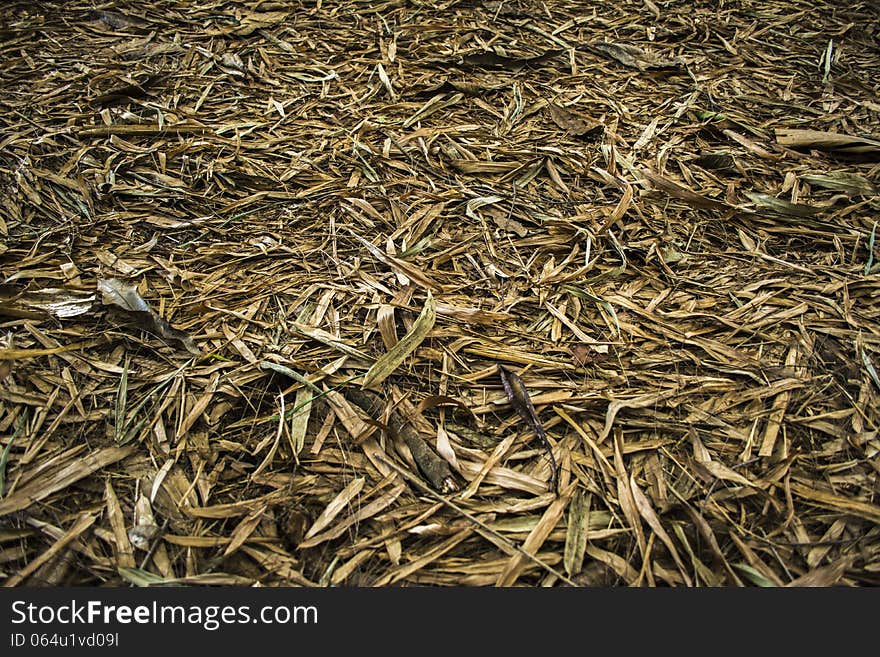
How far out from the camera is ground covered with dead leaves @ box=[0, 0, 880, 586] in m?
1.27

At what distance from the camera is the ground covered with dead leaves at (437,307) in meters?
1.27

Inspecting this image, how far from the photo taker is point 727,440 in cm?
141

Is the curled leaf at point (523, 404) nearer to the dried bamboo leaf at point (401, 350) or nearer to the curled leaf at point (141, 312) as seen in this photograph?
the dried bamboo leaf at point (401, 350)

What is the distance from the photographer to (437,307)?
164 centimetres

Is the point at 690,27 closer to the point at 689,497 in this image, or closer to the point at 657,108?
the point at 657,108

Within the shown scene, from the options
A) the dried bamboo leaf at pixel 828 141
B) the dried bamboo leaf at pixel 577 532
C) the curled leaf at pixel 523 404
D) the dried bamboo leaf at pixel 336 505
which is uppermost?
the dried bamboo leaf at pixel 828 141

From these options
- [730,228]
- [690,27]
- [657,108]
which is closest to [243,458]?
[730,228]

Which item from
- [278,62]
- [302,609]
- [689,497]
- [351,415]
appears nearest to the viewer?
[302,609]

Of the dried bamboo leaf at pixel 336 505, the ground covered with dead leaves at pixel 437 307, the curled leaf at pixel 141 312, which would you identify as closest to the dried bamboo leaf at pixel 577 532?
the ground covered with dead leaves at pixel 437 307

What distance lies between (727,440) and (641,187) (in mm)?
916

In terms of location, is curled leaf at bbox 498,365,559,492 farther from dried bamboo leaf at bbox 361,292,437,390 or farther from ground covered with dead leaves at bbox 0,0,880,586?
dried bamboo leaf at bbox 361,292,437,390

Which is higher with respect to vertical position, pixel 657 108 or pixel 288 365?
pixel 657 108

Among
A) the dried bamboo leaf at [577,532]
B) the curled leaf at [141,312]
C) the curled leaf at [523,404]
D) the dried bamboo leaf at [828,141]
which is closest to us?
the dried bamboo leaf at [577,532]

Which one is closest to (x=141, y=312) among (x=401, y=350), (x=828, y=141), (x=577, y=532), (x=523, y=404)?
(x=401, y=350)
